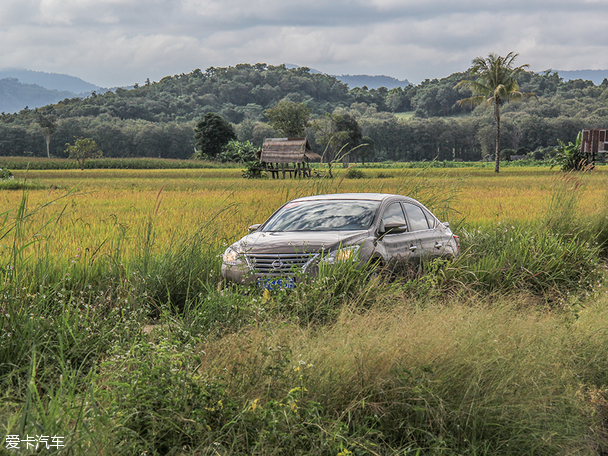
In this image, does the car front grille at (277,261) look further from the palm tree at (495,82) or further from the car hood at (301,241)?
the palm tree at (495,82)

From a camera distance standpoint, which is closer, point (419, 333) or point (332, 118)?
point (419, 333)

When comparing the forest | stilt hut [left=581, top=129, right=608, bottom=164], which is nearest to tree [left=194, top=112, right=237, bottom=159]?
the forest

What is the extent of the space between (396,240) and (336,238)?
A: 3.51ft

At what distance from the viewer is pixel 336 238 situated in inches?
303

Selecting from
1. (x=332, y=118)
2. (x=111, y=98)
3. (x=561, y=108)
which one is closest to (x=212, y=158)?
(x=332, y=118)

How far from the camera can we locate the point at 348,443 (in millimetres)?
3482

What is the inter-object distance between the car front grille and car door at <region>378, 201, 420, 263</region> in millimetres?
1210

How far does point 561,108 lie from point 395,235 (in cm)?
13935

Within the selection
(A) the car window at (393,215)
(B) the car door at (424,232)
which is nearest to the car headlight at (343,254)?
(A) the car window at (393,215)

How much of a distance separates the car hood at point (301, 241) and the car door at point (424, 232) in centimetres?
126

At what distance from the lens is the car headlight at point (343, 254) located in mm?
6977

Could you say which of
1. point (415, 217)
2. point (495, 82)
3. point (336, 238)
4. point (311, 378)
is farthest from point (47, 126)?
point (311, 378)

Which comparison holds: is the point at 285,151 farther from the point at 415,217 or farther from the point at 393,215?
the point at 393,215

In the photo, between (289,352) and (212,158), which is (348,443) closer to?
(289,352)
